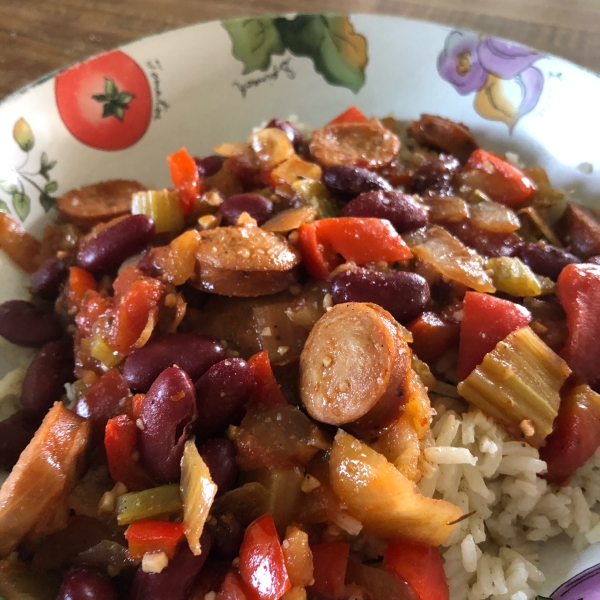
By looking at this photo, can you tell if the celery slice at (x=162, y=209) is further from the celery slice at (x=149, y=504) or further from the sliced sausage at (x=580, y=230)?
the sliced sausage at (x=580, y=230)

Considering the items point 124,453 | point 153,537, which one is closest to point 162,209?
point 124,453

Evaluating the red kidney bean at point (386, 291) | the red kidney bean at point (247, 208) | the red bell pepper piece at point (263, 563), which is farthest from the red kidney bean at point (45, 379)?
the red kidney bean at point (386, 291)

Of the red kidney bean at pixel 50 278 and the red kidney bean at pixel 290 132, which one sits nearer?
the red kidney bean at pixel 50 278

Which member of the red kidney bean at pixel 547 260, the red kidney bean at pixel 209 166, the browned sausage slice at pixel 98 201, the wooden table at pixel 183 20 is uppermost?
Result: the wooden table at pixel 183 20

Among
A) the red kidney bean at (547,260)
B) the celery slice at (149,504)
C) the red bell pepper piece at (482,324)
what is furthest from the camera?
the red kidney bean at (547,260)

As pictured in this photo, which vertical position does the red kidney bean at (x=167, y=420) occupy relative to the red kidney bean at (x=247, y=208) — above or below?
below

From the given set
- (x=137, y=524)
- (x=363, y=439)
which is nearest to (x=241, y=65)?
(x=363, y=439)

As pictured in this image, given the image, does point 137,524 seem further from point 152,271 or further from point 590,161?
point 590,161
